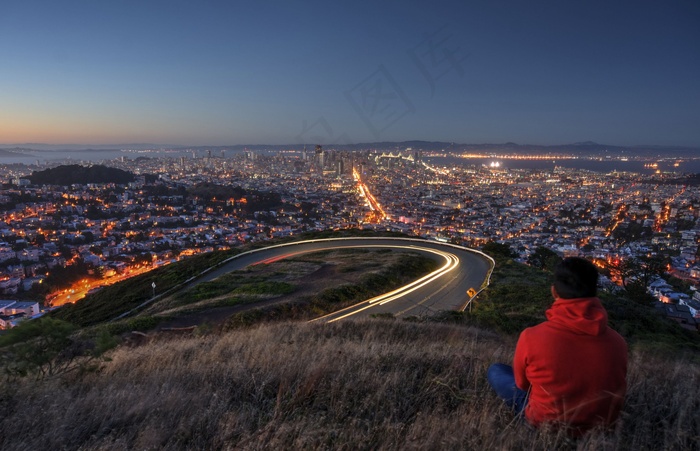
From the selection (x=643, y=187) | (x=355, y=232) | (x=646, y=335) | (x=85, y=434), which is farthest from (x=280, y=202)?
(x=643, y=187)

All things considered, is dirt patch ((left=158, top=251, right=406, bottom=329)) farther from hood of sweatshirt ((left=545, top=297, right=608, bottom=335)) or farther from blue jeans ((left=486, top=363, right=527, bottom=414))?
hood of sweatshirt ((left=545, top=297, right=608, bottom=335))

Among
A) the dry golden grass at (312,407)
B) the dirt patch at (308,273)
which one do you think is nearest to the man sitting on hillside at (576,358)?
the dry golden grass at (312,407)

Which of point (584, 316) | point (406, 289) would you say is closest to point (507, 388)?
point (584, 316)

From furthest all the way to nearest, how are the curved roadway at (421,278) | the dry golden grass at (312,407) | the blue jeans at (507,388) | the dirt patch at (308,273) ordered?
the curved roadway at (421,278) < the dirt patch at (308,273) < the blue jeans at (507,388) < the dry golden grass at (312,407)

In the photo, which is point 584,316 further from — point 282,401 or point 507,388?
point 282,401

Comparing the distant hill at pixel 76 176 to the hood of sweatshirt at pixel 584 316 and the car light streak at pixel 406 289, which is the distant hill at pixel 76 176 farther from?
the hood of sweatshirt at pixel 584 316

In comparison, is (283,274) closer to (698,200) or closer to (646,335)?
(646,335)

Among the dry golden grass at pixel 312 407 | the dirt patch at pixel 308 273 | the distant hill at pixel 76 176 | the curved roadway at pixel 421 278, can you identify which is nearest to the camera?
the dry golden grass at pixel 312 407
